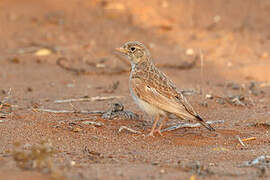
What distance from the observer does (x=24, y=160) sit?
13.6 feet

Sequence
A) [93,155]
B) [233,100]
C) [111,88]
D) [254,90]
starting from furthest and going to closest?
[111,88]
[254,90]
[233,100]
[93,155]

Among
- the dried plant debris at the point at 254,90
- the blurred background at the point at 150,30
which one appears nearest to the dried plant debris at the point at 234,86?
the dried plant debris at the point at 254,90

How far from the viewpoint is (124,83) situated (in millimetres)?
9172

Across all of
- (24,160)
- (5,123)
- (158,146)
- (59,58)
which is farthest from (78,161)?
(59,58)

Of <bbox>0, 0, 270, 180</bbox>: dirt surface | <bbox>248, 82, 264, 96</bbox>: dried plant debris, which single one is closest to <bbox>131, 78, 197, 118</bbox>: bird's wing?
<bbox>0, 0, 270, 180</bbox>: dirt surface

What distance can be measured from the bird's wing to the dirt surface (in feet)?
1.24

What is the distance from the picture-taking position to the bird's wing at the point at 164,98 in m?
5.67

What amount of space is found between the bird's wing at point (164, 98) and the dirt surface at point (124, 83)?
38 centimetres

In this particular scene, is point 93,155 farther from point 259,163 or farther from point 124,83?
point 124,83

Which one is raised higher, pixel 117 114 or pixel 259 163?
pixel 117 114

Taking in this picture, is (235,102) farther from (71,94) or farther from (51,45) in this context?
(51,45)

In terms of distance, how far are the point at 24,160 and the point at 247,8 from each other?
11.4m

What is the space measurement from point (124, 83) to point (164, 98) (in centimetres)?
344

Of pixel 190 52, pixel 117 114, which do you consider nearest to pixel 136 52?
pixel 117 114
